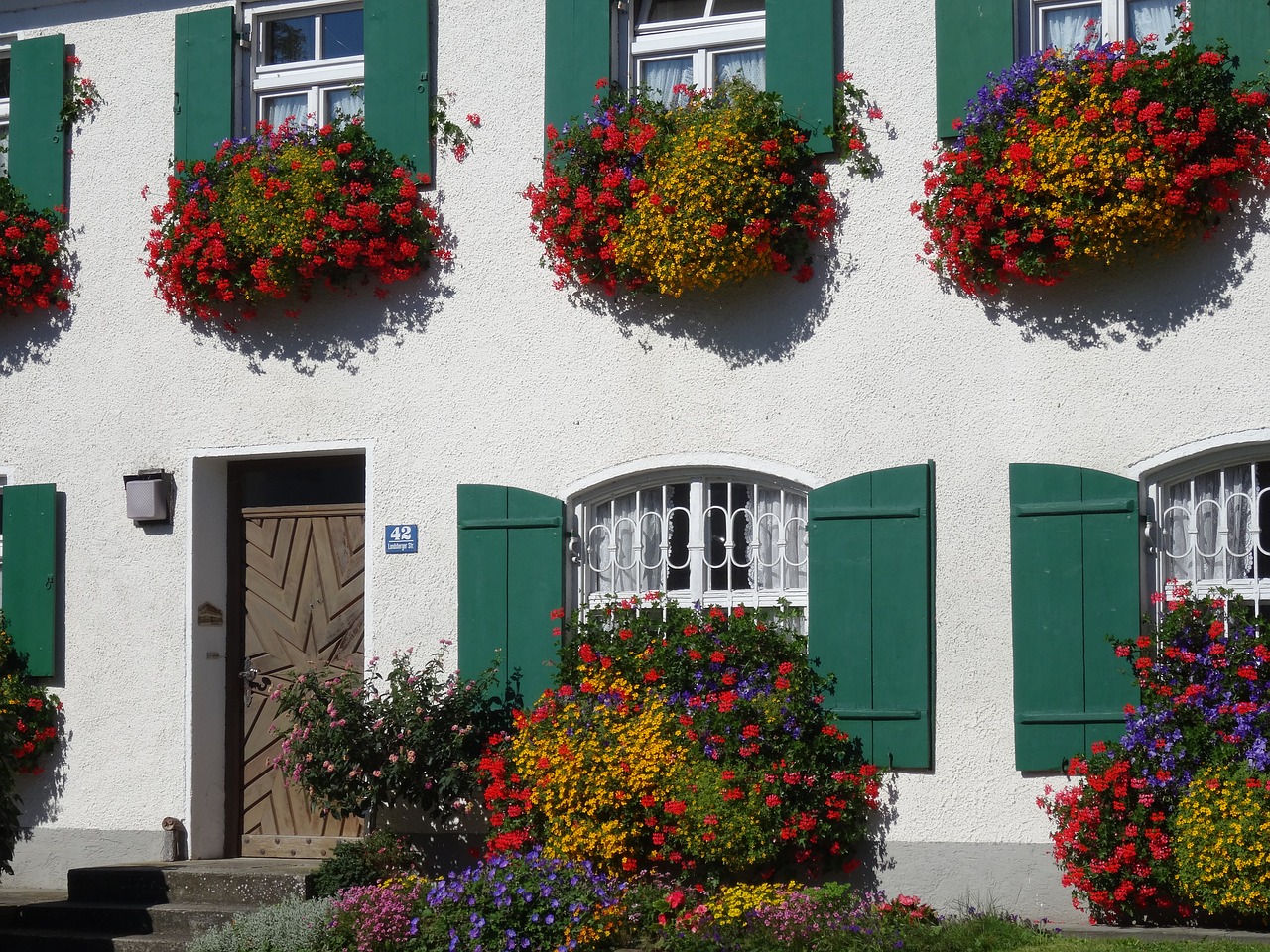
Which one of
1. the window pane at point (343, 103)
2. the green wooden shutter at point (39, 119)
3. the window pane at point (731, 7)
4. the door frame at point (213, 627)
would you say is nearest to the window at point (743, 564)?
the door frame at point (213, 627)

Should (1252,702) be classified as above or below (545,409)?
below

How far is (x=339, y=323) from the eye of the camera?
8.34 meters

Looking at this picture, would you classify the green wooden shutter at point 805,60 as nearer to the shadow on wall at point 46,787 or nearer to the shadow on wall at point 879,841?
the shadow on wall at point 879,841

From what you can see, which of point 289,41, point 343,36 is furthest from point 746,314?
point 289,41

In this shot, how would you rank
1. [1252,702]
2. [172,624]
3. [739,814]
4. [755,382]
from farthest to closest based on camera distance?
[172,624] → [755,382] → [739,814] → [1252,702]

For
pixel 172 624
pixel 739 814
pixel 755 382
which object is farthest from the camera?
pixel 172 624

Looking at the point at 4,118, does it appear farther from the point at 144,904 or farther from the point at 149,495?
the point at 144,904

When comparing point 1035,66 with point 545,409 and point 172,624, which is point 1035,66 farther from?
point 172,624

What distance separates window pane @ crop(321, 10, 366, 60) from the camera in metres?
8.59

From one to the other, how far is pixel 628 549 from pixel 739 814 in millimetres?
1563

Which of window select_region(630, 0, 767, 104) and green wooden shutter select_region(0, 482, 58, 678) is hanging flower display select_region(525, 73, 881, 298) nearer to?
window select_region(630, 0, 767, 104)

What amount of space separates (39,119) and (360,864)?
14.9 feet

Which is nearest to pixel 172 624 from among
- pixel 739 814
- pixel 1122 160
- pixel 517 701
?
pixel 517 701

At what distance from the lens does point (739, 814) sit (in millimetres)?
6875
